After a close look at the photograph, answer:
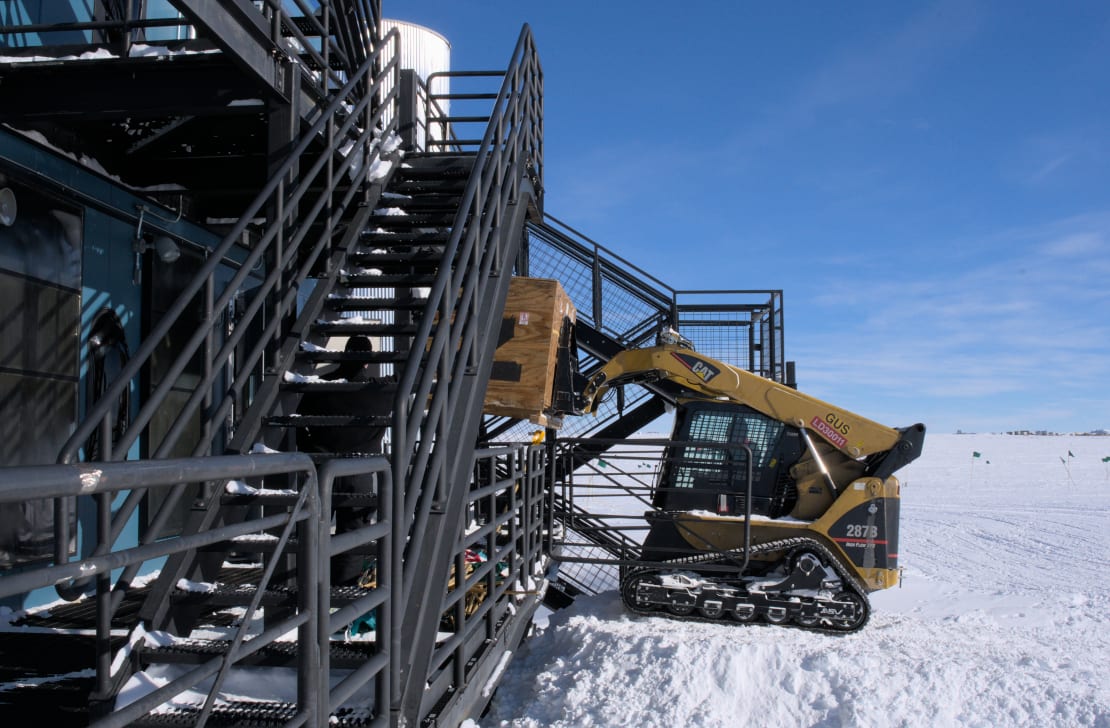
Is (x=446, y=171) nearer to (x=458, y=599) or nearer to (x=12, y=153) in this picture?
(x=12, y=153)

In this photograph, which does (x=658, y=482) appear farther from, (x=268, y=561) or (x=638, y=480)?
(x=268, y=561)

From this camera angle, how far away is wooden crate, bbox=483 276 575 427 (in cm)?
780

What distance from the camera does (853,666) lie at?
696cm

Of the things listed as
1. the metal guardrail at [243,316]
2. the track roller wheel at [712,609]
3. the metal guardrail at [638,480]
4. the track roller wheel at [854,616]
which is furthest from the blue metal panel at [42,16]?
the track roller wheel at [854,616]

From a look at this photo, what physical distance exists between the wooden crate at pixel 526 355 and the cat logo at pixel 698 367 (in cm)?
227

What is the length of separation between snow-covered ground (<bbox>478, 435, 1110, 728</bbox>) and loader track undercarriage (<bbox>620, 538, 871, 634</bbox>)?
19cm

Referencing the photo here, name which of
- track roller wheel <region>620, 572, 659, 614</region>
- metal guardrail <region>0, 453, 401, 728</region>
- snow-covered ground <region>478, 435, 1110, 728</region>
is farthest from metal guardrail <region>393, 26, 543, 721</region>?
track roller wheel <region>620, 572, 659, 614</region>

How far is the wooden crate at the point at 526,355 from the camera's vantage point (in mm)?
7797

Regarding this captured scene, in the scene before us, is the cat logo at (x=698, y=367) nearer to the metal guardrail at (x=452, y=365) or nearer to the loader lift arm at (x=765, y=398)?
the loader lift arm at (x=765, y=398)

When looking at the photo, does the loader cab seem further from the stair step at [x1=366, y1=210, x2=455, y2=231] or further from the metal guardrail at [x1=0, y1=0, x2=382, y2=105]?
the metal guardrail at [x1=0, y1=0, x2=382, y2=105]

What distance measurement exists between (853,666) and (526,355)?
4007 millimetres

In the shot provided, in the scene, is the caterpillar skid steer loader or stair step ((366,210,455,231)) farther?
the caterpillar skid steer loader

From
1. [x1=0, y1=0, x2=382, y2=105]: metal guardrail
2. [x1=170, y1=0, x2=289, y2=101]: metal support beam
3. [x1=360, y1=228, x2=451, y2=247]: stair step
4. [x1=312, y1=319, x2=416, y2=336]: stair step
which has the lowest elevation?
[x1=312, y1=319, x2=416, y2=336]: stair step

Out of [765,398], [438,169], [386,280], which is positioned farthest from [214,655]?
[765,398]
